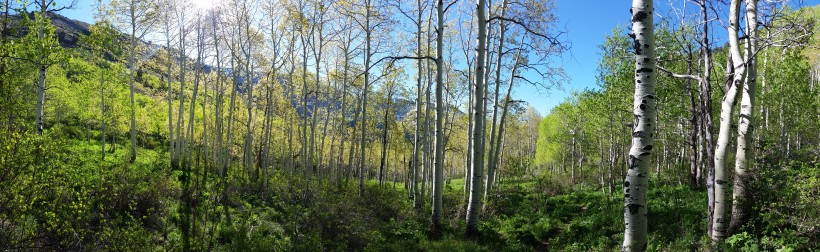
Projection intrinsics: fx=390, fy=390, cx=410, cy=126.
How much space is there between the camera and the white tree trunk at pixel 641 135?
156 inches

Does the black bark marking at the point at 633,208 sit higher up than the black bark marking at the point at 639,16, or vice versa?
the black bark marking at the point at 639,16

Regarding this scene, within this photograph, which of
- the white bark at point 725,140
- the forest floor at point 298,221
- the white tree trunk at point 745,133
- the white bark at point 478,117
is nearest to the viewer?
the forest floor at point 298,221

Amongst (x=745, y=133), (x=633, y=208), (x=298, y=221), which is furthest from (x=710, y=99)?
(x=298, y=221)

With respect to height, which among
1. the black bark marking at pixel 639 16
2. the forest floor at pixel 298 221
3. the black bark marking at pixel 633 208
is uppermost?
the black bark marking at pixel 639 16

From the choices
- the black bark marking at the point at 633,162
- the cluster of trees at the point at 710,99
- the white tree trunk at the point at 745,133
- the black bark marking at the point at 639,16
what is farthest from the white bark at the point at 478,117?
the white tree trunk at the point at 745,133

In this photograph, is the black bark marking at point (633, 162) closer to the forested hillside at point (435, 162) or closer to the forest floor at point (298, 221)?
the forested hillside at point (435, 162)

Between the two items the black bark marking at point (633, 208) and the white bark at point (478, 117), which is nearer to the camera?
the black bark marking at point (633, 208)

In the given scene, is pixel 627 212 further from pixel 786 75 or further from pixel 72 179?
pixel 786 75

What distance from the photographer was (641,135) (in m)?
3.98

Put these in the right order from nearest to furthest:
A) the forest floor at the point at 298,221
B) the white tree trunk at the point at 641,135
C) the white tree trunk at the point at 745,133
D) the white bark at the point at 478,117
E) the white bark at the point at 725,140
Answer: the white tree trunk at the point at 641,135 < the forest floor at the point at 298,221 < the white bark at the point at 725,140 < the white tree trunk at the point at 745,133 < the white bark at the point at 478,117

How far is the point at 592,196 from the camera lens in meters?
14.7

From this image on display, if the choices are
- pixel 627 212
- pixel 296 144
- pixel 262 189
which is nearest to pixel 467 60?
pixel 262 189

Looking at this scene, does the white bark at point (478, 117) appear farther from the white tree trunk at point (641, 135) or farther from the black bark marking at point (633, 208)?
the black bark marking at point (633, 208)

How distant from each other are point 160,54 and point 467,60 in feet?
52.0
